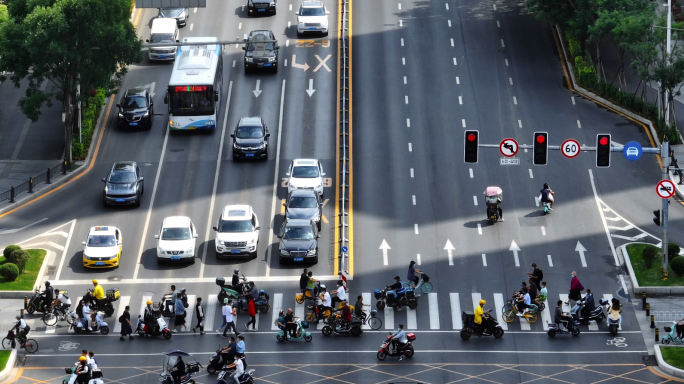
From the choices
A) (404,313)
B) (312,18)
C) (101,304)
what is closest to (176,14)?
(312,18)

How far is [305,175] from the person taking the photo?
208 ft

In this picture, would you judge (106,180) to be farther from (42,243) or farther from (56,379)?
(56,379)

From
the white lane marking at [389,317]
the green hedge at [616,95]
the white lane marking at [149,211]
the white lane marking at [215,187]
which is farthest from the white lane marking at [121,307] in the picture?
the green hedge at [616,95]

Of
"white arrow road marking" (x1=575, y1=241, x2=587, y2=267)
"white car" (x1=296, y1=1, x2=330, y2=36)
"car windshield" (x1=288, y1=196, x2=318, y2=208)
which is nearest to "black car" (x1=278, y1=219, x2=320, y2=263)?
"car windshield" (x1=288, y1=196, x2=318, y2=208)

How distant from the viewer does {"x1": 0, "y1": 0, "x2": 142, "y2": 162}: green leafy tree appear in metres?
64.7

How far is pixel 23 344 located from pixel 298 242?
1335 centimetres

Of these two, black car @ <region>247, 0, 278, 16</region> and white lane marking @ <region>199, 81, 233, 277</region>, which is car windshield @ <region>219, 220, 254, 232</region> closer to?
white lane marking @ <region>199, 81, 233, 277</region>

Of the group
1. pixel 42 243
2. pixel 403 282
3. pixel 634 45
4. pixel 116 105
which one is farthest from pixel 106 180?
pixel 634 45

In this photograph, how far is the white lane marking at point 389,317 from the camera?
5128 cm

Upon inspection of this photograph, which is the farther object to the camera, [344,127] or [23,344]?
[344,127]

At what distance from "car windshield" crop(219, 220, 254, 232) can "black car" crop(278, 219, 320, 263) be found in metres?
1.54

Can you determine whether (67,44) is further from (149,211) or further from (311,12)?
(311,12)

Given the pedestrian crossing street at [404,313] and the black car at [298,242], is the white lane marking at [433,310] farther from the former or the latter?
the black car at [298,242]

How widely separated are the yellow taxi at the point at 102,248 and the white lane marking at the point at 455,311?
14982mm
